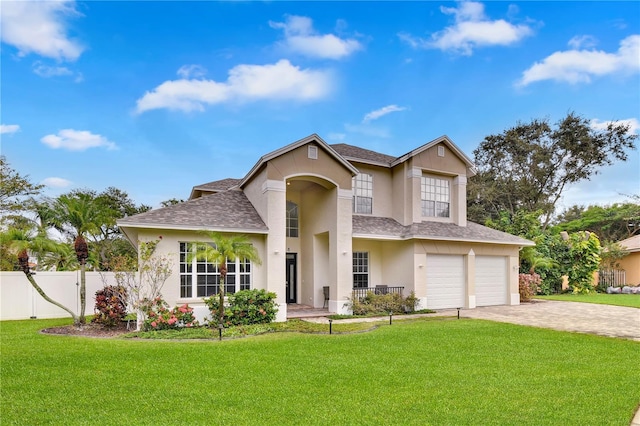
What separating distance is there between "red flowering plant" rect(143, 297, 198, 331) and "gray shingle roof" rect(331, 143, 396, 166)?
941 centimetres

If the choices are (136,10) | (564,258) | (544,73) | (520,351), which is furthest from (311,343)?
(564,258)

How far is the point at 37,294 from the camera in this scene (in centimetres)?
1497

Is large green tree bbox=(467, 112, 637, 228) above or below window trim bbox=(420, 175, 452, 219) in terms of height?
above

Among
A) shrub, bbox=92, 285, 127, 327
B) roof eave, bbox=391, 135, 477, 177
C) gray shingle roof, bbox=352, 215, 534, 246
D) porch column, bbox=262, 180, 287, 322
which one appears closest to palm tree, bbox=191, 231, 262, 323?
porch column, bbox=262, 180, 287, 322

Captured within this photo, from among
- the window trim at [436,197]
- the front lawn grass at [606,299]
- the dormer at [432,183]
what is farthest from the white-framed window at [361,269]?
the front lawn grass at [606,299]

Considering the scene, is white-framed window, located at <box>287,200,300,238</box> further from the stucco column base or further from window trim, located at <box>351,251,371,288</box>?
the stucco column base

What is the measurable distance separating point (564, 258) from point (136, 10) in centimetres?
2793

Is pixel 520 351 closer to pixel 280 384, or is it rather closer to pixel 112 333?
pixel 280 384

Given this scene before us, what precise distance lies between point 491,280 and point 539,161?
20.6 meters

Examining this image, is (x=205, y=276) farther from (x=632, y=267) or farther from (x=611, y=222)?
(x=611, y=222)

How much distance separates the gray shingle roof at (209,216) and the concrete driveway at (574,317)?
9.16 m

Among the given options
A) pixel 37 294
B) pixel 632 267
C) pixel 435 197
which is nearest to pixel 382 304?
pixel 435 197

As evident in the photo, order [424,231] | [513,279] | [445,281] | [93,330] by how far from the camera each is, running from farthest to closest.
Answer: [513,279] → [445,281] → [424,231] → [93,330]

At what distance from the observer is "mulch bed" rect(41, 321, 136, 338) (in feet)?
37.0
